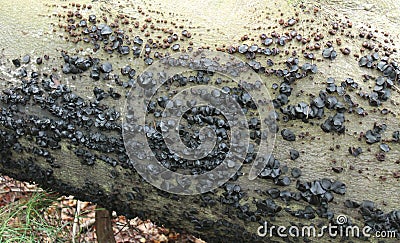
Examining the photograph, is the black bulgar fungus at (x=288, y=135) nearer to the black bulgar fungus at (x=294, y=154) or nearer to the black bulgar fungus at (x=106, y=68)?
the black bulgar fungus at (x=294, y=154)

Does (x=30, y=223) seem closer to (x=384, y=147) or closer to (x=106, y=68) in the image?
(x=106, y=68)

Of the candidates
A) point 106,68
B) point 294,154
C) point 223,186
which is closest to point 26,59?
point 106,68

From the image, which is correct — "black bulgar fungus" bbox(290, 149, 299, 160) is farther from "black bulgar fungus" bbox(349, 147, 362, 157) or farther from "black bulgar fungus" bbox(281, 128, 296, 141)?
"black bulgar fungus" bbox(349, 147, 362, 157)

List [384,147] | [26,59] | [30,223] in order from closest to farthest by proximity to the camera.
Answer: [384,147] → [26,59] → [30,223]

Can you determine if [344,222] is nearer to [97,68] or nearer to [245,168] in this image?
[245,168]

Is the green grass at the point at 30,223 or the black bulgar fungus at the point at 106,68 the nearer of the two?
the black bulgar fungus at the point at 106,68

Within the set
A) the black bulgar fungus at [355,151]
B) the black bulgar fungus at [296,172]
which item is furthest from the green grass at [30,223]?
the black bulgar fungus at [355,151]

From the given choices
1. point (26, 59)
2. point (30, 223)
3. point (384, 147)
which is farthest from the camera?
point (30, 223)

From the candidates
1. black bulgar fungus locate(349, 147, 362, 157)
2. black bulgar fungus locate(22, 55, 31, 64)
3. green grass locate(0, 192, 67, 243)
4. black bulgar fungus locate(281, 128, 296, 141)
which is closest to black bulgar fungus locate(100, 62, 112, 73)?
black bulgar fungus locate(22, 55, 31, 64)
